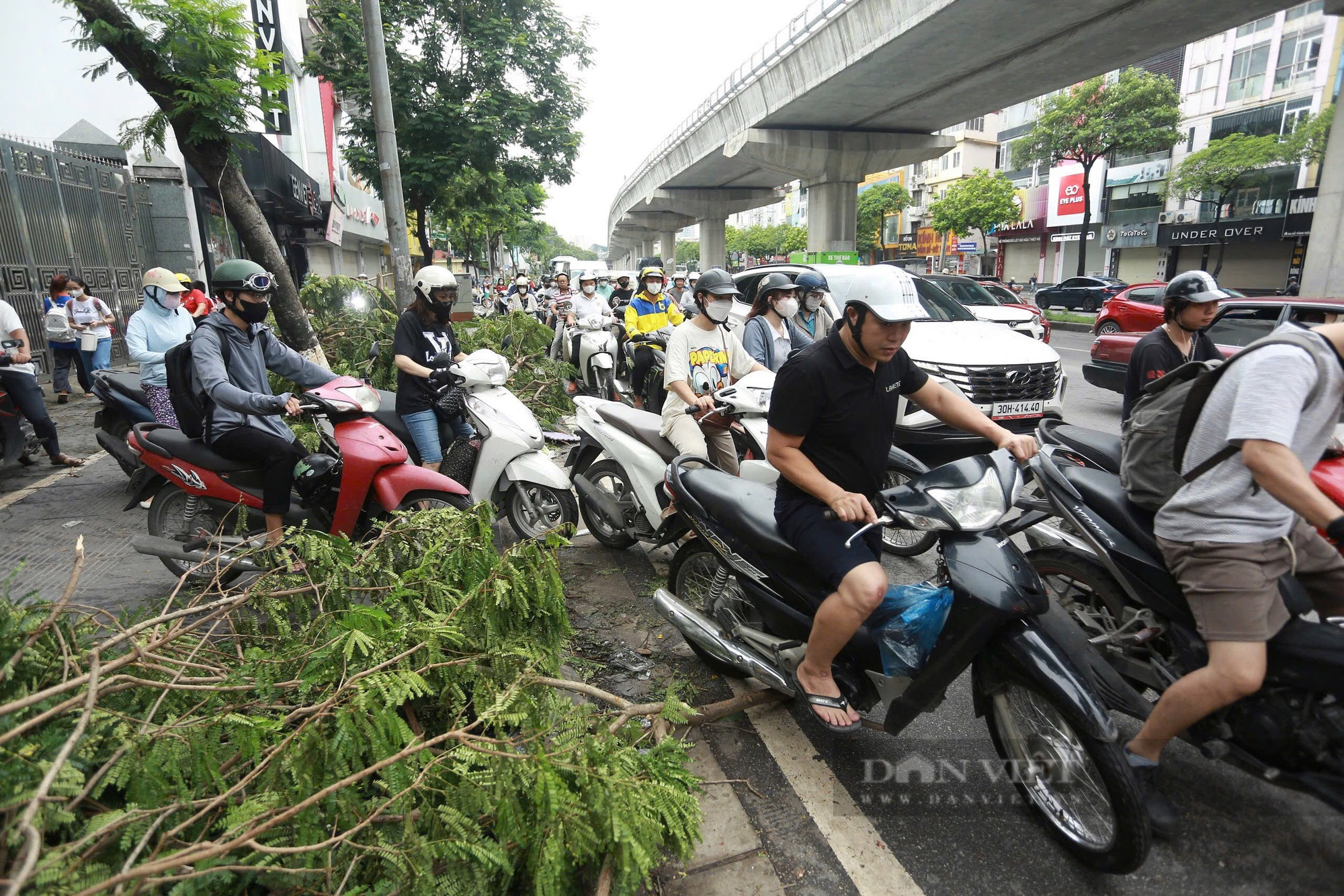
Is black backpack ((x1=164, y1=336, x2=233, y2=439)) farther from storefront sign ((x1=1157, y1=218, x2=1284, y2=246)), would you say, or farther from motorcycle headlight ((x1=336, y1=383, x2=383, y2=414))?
storefront sign ((x1=1157, y1=218, x2=1284, y2=246))

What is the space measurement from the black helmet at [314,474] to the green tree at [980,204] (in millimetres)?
44731

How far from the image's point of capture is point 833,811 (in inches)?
103

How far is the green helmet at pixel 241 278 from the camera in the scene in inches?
154

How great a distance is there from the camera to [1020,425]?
6.78m

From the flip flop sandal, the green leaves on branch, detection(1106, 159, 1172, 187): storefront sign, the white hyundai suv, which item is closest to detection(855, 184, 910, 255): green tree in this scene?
detection(1106, 159, 1172, 187): storefront sign

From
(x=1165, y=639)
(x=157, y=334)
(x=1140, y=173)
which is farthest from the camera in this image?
(x=1140, y=173)

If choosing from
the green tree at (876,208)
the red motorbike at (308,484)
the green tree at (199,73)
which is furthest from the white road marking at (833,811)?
the green tree at (876,208)

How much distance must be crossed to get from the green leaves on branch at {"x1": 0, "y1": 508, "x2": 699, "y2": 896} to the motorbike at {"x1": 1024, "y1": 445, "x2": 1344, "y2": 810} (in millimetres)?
1778

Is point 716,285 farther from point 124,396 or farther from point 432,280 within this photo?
point 124,396

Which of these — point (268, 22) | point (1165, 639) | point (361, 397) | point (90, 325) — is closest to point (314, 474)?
point (361, 397)

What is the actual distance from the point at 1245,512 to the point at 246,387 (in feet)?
15.5

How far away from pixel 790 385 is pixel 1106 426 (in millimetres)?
7554

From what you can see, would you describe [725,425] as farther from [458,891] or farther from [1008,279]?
[1008,279]

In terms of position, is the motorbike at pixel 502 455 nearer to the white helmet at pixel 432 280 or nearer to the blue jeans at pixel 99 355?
the white helmet at pixel 432 280
